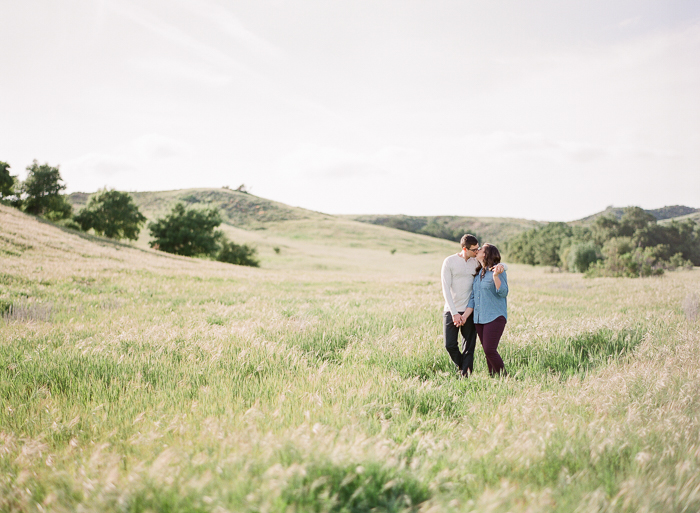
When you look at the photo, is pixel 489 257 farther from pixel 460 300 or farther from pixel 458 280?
pixel 460 300

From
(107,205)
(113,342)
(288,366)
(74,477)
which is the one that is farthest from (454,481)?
(107,205)

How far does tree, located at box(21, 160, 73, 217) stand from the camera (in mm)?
51406

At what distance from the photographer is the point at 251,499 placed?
1.75m

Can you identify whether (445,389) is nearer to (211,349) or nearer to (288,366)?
(288,366)

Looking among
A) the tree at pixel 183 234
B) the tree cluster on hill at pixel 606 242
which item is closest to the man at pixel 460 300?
the tree at pixel 183 234

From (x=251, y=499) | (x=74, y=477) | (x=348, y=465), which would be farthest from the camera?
(x=74, y=477)

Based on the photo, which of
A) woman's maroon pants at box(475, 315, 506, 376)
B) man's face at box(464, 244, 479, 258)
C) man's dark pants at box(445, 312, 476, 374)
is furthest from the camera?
man's face at box(464, 244, 479, 258)

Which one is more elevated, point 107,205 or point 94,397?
point 107,205

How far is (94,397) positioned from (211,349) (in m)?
1.91

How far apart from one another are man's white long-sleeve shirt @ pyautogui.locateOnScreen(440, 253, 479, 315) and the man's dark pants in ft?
0.62

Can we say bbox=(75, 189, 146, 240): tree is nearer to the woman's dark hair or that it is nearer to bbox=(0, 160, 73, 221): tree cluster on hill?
bbox=(0, 160, 73, 221): tree cluster on hill

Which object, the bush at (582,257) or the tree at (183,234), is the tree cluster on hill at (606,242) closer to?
the bush at (582,257)

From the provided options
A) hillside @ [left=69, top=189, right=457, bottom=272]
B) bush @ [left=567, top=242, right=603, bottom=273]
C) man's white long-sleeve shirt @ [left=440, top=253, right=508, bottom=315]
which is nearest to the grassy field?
man's white long-sleeve shirt @ [left=440, top=253, right=508, bottom=315]

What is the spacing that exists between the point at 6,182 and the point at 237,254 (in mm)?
31506
